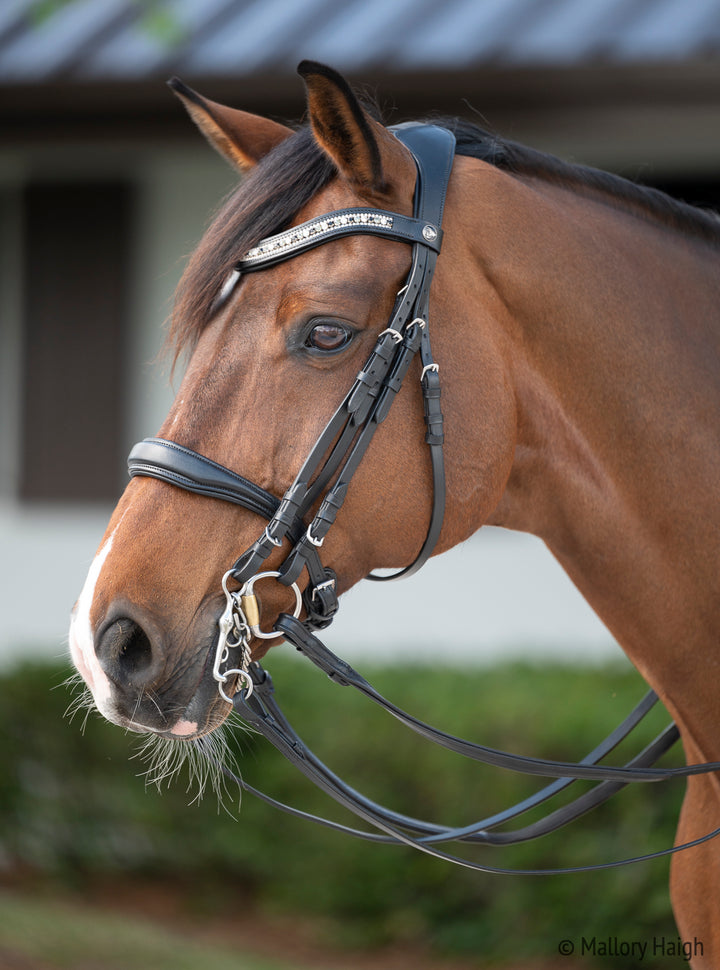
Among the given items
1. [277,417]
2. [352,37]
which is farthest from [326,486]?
[352,37]

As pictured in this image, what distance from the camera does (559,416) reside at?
1.97 meters

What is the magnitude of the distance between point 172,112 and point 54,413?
2.29 metres

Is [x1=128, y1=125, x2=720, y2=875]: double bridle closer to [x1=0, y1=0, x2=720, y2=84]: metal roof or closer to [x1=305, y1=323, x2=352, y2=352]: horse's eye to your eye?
[x1=305, y1=323, x2=352, y2=352]: horse's eye

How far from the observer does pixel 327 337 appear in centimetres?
177

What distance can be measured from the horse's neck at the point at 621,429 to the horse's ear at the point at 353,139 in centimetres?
26

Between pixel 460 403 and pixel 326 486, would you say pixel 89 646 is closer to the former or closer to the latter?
pixel 326 486

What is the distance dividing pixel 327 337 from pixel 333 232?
21 cm

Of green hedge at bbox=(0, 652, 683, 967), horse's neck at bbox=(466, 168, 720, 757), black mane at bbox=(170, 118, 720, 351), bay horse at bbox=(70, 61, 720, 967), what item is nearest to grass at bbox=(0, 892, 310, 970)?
green hedge at bbox=(0, 652, 683, 967)

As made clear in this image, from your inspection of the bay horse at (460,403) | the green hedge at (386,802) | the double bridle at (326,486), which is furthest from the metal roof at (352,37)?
the double bridle at (326,486)

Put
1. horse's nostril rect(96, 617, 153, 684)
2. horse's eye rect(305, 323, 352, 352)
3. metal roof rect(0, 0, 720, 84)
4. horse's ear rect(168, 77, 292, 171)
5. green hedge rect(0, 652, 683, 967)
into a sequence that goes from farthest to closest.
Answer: metal roof rect(0, 0, 720, 84) → green hedge rect(0, 652, 683, 967) → horse's ear rect(168, 77, 292, 171) → horse's eye rect(305, 323, 352, 352) → horse's nostril rect(96, 617, 153, 684)

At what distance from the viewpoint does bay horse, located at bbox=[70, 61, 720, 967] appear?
5.54 feet

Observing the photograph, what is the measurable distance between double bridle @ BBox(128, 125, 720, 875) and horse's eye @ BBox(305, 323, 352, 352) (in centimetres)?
7

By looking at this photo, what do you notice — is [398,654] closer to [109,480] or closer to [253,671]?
→ [109,480]

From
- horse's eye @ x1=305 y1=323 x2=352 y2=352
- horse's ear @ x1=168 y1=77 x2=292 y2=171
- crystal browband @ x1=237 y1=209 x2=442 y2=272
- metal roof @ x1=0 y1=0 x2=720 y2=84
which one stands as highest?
metal roof @ x1=0 y1=0 x2=720 y2=84
